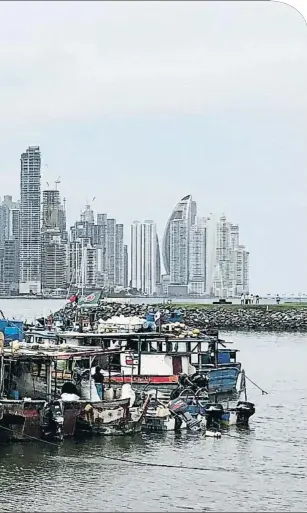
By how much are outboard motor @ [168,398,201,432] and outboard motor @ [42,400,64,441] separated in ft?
4.57

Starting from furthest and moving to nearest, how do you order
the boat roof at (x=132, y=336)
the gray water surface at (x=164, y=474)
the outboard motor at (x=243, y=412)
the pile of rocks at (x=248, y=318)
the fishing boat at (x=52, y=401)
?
the pile of rocks at (x=248, y=318) < the boat roof at (x=132, y=336) < the outboard motor at (x=243, y=412) < the fishing boat at (x=52, y=401) < the gray water surface at (x=164, y=474)

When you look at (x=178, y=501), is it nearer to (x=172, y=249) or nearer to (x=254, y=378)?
(x=172, y=249)

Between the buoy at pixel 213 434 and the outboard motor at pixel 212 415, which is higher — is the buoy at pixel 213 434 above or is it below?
below

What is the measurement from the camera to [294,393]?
43.0ft

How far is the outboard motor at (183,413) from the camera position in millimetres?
8508

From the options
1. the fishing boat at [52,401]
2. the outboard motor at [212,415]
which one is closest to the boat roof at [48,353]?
the fishing boat at [52,401]

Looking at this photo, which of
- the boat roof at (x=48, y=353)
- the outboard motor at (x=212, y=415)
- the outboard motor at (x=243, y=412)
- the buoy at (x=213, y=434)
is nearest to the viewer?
the boat roof at (x=48, y=353)

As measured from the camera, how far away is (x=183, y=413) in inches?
337

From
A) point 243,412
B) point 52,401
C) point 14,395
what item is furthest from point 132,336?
point 52,401


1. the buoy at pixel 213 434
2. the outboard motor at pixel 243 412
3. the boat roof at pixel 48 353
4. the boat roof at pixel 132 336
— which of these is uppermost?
the boat roof at pixel 132 336

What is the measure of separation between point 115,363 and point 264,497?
4363 mm

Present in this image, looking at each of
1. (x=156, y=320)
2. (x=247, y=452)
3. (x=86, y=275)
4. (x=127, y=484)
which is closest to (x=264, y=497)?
(x=127, y=484)

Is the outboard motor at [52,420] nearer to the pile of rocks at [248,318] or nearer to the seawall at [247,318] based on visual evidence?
the seawall at [247,318]

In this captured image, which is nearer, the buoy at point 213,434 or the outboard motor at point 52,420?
the outboard motor at point 52,420
